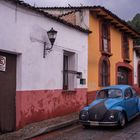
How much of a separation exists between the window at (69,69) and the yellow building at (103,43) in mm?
1877

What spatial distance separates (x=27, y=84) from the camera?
12.4m

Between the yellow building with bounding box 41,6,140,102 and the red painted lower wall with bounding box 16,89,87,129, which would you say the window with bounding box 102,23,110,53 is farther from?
the red painted lower wall with bounding box 16,89,87,129

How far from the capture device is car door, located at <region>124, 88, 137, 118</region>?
13.4 m

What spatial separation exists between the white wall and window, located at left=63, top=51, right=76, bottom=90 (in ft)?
1.97

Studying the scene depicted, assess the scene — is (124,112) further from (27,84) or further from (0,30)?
(0,30)

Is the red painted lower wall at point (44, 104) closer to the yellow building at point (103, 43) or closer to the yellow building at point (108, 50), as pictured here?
the yellow building at point (103, 43)

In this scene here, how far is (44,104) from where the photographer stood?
44.5ft

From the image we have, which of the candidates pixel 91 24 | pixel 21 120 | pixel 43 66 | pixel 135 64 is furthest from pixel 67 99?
pixel 135 64

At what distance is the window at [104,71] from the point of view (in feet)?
65.9

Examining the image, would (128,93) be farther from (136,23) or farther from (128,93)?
(136,23)

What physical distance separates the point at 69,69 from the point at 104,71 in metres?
4.98

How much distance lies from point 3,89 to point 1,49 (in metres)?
1.29

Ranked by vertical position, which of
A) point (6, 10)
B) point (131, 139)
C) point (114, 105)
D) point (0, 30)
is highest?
point (6, 10)

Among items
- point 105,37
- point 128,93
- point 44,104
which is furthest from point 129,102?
point 105,37
